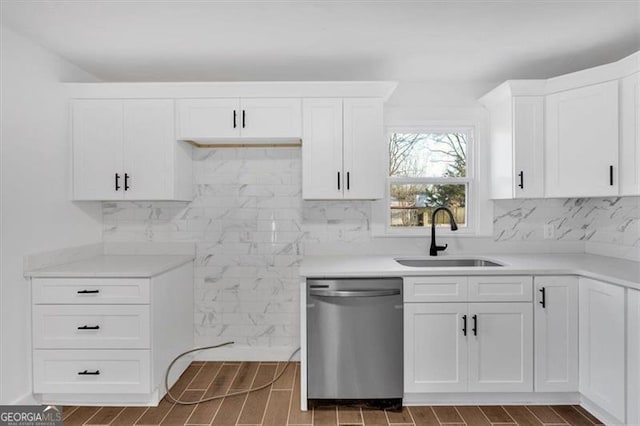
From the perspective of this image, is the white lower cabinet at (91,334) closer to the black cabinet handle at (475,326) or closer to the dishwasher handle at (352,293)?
the dishwasher handle at (352,293)

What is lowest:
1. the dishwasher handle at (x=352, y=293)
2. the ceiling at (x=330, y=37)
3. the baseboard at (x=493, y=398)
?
the baseboard at (x=493, y=398)

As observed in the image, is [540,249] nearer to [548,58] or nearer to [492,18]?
[548,58]

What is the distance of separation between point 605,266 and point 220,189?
2.92 metres

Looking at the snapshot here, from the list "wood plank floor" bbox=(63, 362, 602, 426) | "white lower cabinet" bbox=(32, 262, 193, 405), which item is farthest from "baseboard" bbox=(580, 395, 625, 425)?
"white lower cabinet" bbox=(32, 262, 193, 405)

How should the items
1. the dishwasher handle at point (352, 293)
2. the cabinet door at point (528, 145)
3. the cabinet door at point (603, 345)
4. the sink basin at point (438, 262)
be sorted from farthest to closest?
the sink basin at point (438, 262) < the cabinet door at point (528, 145) < the dishwasher handle at point (352, 293) < the cabinet door at point (603, 345)

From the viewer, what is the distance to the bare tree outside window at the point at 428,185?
3346 millimetres

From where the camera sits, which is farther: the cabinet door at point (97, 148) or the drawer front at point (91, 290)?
the cabinet door at point (97, 148)

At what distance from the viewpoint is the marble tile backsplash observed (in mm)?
3283

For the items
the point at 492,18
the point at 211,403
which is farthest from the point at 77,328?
the point at 492,18

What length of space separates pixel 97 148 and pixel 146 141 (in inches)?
14.5

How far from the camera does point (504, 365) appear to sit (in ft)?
8.25

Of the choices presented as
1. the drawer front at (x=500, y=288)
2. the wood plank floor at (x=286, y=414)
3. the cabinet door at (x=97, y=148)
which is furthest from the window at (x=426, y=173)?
the cabinet door at (x=97, y=148)

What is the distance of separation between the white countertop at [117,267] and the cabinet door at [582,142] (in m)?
2.84

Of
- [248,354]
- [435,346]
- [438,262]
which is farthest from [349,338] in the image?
[248,354]
